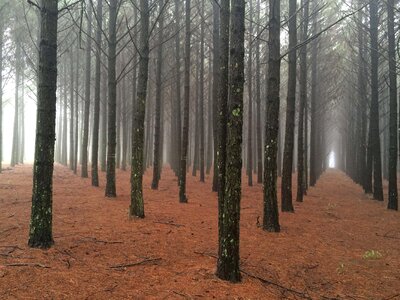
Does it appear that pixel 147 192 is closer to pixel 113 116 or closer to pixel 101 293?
pixel 113 116

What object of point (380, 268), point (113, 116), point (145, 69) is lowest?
point (380, 268)

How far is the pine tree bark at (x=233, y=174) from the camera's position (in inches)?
177

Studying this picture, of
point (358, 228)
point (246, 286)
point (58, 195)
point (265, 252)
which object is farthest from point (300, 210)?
point (58, 195)

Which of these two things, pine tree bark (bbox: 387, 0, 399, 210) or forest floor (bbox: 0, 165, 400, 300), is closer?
forest floor (bbox: 0, 165, 400, 300)

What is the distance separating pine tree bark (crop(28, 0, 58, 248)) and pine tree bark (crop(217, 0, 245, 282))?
2.65 meters

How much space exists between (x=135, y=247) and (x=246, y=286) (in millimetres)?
2128

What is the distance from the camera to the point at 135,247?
5.71m

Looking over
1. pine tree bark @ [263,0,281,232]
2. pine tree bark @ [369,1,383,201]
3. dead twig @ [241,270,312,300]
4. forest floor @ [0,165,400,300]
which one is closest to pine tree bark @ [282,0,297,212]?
forest floor @ [0,165,400,300]

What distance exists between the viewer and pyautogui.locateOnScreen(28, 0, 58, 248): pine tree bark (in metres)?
5.05

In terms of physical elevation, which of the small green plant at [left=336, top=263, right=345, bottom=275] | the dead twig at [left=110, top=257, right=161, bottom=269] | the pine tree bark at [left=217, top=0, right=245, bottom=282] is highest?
the pine tree bark at [left=217, top=0, right=245, bottom=282]

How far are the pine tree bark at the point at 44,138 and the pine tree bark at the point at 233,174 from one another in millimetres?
2647

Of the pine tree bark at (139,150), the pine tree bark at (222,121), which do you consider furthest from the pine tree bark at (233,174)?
the pine tree bark at (139,150)

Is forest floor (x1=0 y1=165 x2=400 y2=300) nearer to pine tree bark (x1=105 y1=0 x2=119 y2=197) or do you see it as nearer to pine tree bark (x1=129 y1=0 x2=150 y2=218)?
pine tree bark (x1=129 y1=0 x2=150 y2=218)

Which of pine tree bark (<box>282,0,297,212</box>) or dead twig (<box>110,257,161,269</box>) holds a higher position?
pine tree bark (<box>282,0,297,212</box>)
